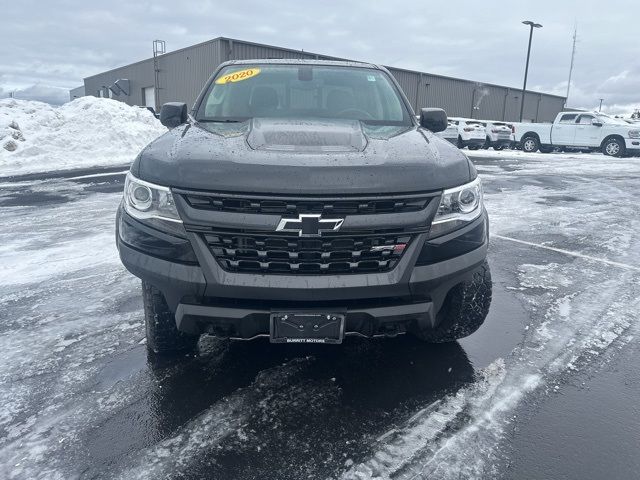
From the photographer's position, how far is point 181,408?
2377 millimetres

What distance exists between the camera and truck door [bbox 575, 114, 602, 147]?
20328 mm

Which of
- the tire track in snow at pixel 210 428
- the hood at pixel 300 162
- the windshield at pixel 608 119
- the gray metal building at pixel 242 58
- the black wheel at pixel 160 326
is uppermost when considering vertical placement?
the gray metal building at pixel 242 58

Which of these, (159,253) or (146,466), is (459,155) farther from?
(146,466)

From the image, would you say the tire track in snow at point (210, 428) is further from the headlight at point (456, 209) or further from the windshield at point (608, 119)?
the windshield at point (608, 119)

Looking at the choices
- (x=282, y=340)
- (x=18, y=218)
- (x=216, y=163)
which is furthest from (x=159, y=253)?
(x=18, y=218)

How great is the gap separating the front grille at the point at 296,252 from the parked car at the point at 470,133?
23.3 m

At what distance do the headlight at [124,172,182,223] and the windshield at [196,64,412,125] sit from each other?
42.9 inches

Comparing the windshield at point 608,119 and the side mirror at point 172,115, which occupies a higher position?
the windshield at point 608,119

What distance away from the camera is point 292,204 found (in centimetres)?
210

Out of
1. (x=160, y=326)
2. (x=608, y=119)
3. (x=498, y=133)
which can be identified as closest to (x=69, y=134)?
(x=160, y=326)

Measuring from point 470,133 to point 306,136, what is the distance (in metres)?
22.9

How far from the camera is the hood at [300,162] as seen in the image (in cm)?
211

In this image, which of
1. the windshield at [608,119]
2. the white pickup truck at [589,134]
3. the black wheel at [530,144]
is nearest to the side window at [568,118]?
the white pickup truck at [589,134]

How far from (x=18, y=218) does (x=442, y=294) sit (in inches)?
252
